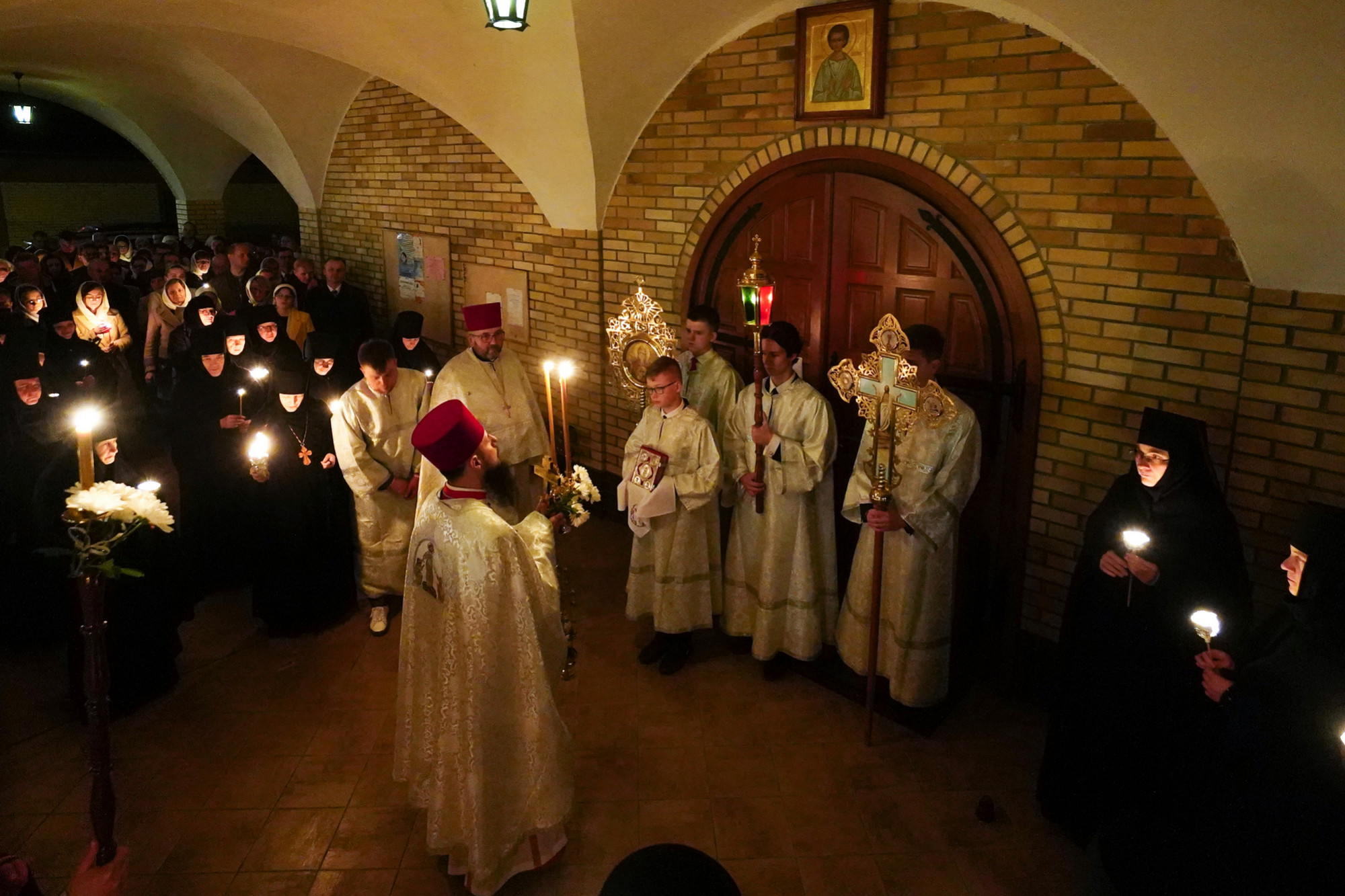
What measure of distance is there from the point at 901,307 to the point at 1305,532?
3126 millimetres

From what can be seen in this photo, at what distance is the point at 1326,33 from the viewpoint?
350 cm

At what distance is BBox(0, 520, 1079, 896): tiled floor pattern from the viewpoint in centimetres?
420

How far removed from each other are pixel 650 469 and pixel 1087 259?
279 cm

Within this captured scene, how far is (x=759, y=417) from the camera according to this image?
5.39 m

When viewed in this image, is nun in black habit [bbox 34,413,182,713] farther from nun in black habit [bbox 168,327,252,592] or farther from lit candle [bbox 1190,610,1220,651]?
lit candle [bbox 1190,610,1220,651]

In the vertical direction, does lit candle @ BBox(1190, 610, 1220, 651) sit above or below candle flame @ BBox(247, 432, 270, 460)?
below

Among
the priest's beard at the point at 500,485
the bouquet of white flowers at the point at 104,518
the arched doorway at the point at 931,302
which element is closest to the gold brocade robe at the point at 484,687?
the priest's beard at the point at 500,485

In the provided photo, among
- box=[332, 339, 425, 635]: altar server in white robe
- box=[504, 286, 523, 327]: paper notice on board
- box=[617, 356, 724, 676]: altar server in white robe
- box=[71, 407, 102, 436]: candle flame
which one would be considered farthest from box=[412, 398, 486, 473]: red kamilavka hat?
box=[504, 286, 523, 327]: paper notice on board

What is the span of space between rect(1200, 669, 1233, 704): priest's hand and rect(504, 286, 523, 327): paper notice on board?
707 cm

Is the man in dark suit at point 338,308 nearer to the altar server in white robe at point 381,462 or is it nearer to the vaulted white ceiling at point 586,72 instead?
the vaulted white ceiling at point 586,72

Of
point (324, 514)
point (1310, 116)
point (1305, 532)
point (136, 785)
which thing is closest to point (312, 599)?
point (324, 514)

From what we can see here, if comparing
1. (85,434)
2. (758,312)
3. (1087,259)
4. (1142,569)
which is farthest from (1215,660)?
(85,434)

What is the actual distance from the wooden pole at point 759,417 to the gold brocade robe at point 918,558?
1.83 ft

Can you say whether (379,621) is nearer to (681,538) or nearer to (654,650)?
(654,650)
